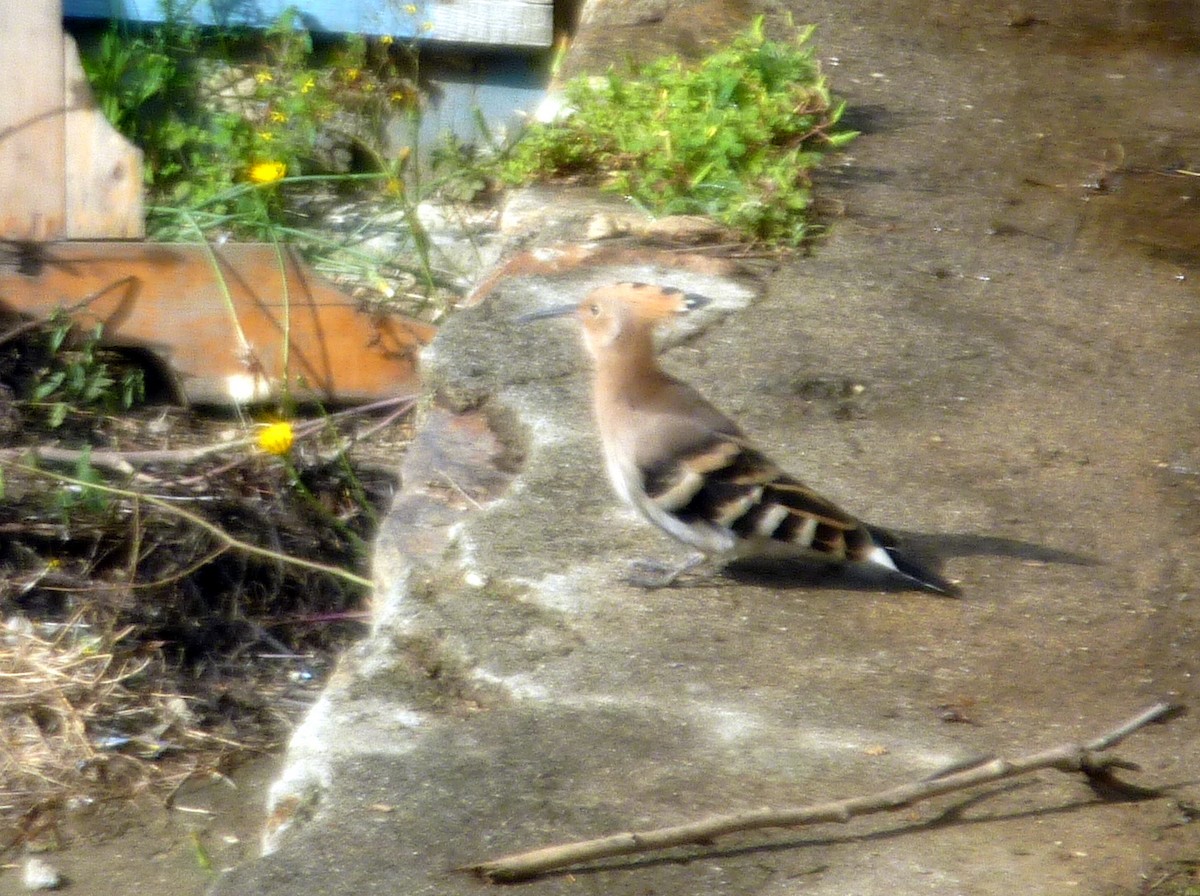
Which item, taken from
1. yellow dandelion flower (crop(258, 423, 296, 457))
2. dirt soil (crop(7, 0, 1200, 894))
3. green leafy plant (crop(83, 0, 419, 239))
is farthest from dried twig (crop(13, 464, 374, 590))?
green leafy plant (crop(83, 0, 419, 239))

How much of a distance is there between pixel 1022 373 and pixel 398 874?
2.15 meters

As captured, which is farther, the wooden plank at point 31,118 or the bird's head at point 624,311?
the wooden plank at point 31,118

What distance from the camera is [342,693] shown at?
267 centimetres

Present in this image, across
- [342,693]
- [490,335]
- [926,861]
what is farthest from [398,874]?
[490,335]

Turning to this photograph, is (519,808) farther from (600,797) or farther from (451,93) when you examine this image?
(451,93)

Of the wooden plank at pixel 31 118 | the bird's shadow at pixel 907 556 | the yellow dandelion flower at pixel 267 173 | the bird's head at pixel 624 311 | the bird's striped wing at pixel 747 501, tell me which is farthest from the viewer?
the yellow dandelion flower at pixel 267 173

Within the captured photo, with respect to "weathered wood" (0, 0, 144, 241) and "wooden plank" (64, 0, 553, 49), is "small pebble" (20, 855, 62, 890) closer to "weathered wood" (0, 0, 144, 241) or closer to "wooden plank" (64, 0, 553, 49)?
"weathered wood" (0, 0, 144, 241)

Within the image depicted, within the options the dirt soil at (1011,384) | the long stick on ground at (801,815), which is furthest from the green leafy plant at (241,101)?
the long stick on ground at (801,815)

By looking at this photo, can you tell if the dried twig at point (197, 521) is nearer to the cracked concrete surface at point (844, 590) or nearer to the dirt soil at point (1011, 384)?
the cracked concrete surface at point (844, 590)

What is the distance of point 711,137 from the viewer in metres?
4.50

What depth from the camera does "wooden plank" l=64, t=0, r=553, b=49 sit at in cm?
594

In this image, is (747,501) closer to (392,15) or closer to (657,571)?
(657,571)

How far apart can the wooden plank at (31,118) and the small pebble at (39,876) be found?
2.10 metres

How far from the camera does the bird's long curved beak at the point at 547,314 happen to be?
12.1 feet
